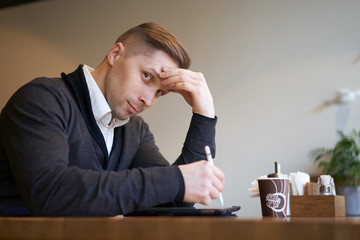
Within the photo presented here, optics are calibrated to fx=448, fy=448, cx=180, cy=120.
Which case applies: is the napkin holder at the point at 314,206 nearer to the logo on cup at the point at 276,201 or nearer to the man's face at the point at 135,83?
the logo on cup at the point at 276,201

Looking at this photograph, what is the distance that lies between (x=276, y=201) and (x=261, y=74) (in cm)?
291

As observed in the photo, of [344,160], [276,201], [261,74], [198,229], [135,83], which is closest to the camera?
[198,229]

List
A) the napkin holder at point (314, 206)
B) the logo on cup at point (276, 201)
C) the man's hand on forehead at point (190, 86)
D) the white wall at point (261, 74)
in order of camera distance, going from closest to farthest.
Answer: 1. the logo on cup at point (276, 201)
2. the napkin holder at point (314, 206)
3. the man's hand on forehead at point (190, 86)
4. the white wall at point (261, 74)

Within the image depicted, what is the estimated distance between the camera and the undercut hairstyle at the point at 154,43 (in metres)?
1.43

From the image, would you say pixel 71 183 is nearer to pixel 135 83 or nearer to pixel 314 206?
pixel 135 83

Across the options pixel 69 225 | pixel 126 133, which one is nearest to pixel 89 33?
pixel 126 133

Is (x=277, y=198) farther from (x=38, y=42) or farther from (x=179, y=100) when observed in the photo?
(x=38, y=42)

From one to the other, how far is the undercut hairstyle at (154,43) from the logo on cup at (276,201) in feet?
1.76

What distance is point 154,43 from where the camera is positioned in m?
1.43

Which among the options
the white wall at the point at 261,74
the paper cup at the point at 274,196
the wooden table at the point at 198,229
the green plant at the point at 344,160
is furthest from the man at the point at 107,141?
the white wall at the point at 261,74

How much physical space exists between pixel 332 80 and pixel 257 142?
814 millimetres

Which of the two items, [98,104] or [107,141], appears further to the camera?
[107,141]

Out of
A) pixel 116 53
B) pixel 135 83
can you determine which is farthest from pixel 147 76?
pixel 116 53

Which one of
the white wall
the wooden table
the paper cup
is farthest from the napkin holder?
the white wall
